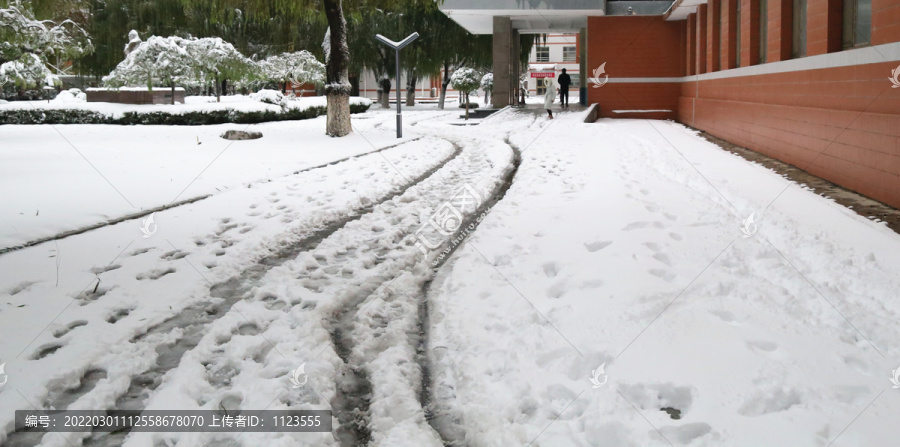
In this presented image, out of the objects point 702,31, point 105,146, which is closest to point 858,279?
point 105,146

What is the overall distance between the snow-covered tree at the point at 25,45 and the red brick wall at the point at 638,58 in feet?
55.8

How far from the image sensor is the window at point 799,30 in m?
11.4

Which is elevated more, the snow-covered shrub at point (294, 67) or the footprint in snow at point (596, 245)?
the snow-covered shrub at point (294, 67)

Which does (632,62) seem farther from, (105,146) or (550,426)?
(550,426)

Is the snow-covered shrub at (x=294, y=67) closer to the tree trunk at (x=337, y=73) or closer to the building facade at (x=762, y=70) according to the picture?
the building facade at (x=762, y=70)

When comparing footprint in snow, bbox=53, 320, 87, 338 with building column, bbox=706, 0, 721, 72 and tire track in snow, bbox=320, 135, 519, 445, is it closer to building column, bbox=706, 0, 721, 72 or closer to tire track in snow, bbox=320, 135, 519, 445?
tire track in snow, bbox=320, 135, 519, 445

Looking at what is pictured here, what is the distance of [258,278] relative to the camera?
218 inches

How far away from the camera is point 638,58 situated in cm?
2516

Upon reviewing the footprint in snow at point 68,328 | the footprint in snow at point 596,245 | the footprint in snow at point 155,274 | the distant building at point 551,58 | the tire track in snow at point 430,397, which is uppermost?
the distant building at point 551,58

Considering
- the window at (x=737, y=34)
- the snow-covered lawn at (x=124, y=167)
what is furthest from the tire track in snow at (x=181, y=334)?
the window at (x=737, y=34)

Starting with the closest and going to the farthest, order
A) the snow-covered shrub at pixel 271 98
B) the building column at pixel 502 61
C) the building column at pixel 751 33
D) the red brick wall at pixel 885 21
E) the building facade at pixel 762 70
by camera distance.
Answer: the red brick wall at pixel 885 21 → the building facade at pixel 762 70 → the building column at pixel 751 33 → the snow-covered shrub at pixel 271 98 → the building column at pixel 502 61

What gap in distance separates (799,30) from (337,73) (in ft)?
32.2

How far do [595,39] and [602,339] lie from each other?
22726 mm

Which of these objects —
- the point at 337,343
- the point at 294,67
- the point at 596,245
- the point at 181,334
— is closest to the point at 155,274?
the point at 181,334
